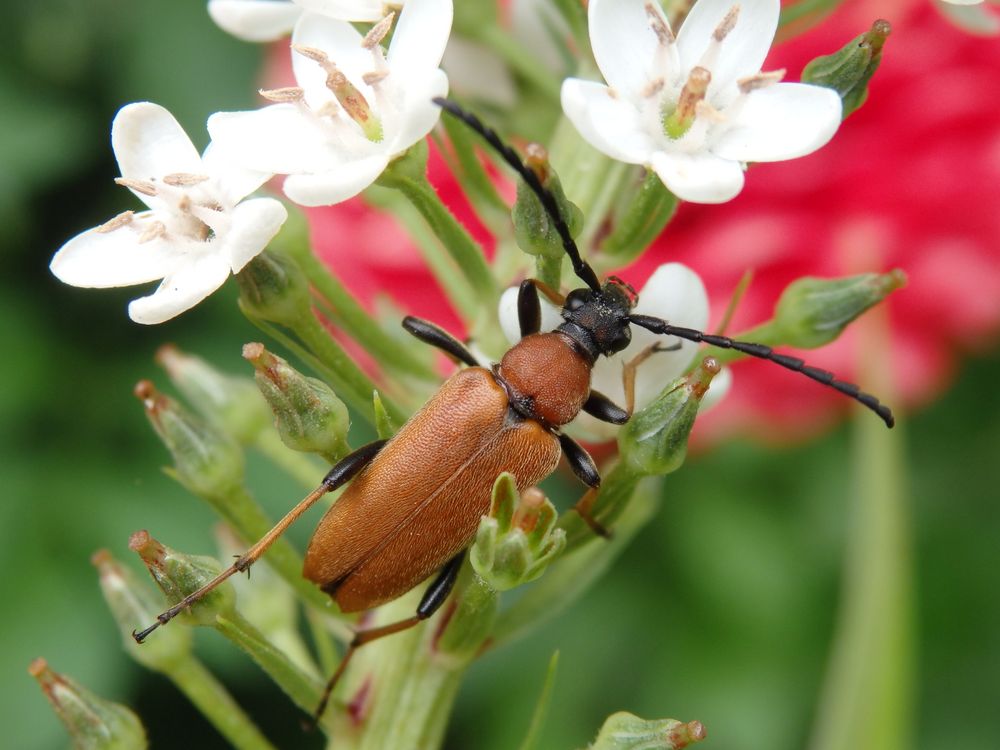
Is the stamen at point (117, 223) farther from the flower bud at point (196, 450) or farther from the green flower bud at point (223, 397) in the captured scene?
the green flower bud at point (223, 397)

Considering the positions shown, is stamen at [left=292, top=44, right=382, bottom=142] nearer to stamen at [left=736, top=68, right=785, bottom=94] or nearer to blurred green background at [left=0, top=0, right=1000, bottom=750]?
stamen at [left=736, top=68, right=785, bottom=94]

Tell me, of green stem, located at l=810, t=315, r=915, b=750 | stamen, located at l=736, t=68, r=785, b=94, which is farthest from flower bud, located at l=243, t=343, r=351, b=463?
green stem, located at l=810, t=315, r=915, b=750

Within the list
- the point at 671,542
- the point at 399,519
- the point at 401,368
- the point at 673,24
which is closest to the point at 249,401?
the point at 401,368

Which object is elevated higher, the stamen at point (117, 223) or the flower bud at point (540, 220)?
the stamen at point (117, 223)

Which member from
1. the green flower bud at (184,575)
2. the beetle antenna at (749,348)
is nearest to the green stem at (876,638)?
the beetle antenna at (749,348)

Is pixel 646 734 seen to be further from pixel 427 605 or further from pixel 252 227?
pixel 252 227

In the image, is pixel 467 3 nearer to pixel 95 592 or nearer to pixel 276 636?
pixel 276 636
